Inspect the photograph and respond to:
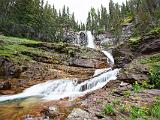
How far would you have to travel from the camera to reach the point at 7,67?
31.4 metres

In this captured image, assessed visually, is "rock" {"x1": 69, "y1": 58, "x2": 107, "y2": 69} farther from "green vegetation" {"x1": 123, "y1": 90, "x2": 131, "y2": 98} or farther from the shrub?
"green vegetation" {"x1": 123, "y1": 90, "x2": 131, "y2": 98}

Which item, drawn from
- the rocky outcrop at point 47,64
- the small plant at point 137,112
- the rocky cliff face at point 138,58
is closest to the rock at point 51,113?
the small plant at point 137,112

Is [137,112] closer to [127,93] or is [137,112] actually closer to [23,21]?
[127,93]

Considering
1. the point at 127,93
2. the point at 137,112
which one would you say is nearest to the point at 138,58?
the point at 127,93

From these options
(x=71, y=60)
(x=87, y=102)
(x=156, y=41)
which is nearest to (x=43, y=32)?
(x=71, y=60)

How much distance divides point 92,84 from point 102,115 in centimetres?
1149

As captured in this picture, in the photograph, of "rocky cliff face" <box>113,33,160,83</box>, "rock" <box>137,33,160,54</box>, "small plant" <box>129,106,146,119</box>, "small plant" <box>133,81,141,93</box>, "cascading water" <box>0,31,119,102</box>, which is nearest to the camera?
"small plant" <box>129,106,146,119</box>

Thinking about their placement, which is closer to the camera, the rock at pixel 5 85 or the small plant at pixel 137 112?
the small plant at pixel 137 112

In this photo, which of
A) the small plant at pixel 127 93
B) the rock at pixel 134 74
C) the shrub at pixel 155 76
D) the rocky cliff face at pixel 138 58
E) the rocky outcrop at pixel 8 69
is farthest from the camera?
the rocky outcrop at pixel 8 69

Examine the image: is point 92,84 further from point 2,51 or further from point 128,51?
point 2,51

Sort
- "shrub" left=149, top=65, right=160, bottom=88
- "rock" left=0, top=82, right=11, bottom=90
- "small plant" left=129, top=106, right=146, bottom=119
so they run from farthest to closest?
1. "rock" left=0, top=82, right=11, bottom=90
2. "shrub" left=149, top=65, right=160, bottom=88
3. "small plant" left=129, top=106, right=146, bottom=119

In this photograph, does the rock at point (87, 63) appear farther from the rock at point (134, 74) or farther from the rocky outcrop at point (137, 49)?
the rock at point (134, 74)

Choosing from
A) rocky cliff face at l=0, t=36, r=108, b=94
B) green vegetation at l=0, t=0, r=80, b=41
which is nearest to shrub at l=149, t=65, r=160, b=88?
rocky cliff face at l=0, t=36, r=108, b=94

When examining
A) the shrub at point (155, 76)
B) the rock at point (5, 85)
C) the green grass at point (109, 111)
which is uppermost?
the shrub at point (155, 76)
